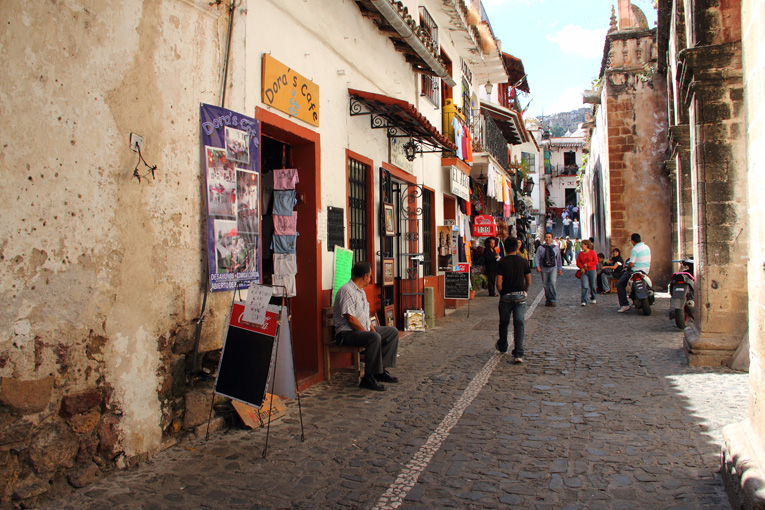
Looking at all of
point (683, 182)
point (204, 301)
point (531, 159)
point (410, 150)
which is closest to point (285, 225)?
point (204, 301)

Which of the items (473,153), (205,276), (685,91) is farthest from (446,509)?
(473,153)

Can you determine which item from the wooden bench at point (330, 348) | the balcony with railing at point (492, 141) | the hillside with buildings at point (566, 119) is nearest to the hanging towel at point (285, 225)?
the wooden bench at point (330, 348)

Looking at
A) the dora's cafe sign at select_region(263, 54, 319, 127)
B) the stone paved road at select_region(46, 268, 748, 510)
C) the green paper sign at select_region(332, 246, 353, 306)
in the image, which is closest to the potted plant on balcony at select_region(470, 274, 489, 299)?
the stone paved road at select_region(46, 268, 748, 510)

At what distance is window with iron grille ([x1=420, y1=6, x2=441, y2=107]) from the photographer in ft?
42.2

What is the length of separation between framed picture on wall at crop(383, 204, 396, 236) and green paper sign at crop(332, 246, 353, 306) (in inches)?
61.2

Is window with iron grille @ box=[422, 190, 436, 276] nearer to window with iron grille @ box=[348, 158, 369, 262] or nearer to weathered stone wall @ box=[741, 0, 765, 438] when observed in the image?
window with iron grille @ box=[348, 158, 369, 262]

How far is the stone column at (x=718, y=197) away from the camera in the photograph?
7238 mm

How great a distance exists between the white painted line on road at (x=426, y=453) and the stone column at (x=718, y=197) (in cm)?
302

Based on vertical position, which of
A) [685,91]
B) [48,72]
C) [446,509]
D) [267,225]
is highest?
[685,91]

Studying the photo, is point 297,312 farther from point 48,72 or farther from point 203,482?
point 48,72

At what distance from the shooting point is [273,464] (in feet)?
14.5

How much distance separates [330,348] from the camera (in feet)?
23.3

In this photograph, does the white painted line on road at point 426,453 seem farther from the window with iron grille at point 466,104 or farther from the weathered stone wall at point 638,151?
the weathered stone wall at point 638,151

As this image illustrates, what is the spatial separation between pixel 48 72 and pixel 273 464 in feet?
10.1
